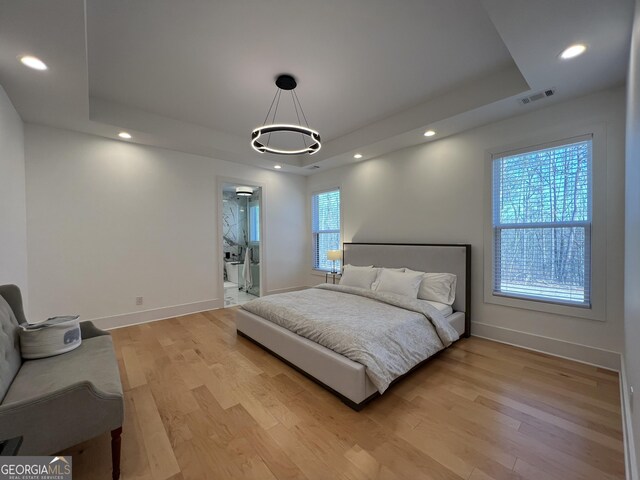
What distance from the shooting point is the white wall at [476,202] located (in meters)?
2.47

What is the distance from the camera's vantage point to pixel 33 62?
2.01 m

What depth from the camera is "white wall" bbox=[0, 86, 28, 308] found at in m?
2.34

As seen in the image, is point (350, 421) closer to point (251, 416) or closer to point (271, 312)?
point (251, 416)

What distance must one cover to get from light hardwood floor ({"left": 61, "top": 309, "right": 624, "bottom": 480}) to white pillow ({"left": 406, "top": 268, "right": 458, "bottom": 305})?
2.47 ft

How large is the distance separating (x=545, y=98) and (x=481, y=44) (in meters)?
0.99

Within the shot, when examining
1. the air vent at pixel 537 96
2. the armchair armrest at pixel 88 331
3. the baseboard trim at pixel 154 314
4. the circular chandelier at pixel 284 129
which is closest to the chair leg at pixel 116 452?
the armchair armrest at pixel 88 331

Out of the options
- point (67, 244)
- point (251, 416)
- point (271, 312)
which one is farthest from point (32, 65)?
point (251, 416)

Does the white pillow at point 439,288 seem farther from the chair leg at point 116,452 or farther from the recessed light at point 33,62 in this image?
the recessed light at point 33,62

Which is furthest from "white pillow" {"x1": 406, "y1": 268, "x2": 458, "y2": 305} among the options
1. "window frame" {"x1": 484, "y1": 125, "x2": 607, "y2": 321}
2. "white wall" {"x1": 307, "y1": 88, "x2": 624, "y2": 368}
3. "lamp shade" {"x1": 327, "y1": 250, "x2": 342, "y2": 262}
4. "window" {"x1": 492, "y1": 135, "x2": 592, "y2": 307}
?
"lamp shade" {"x1": 327, "y1": 250, "x2": 342, "y2": 262}

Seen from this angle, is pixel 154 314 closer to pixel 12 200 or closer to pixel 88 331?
pixel 88 331

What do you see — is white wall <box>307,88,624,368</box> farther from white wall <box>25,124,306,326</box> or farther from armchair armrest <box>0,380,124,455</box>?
armchair armrest <box>0,380,124,455</box>

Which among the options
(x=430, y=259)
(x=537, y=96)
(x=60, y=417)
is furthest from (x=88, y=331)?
(x=537, y=96)

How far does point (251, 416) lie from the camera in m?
1.90

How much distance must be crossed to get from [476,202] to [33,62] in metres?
4.47
